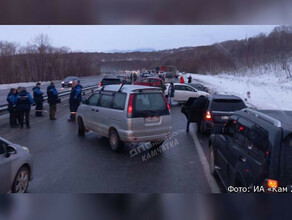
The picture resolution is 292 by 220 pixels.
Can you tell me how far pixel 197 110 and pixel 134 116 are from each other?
12.6 feet

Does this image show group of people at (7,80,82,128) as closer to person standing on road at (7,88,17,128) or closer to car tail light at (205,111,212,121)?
person standing on road at (7,88,17,128)

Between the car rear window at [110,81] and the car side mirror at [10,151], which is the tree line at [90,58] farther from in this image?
the car rear window at [110,81]

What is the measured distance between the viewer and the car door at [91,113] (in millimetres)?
8984

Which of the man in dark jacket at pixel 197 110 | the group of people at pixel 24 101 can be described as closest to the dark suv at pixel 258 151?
the man in dark jacket at pixel 197 110

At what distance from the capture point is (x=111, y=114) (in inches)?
320

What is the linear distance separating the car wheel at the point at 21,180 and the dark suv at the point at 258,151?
3.22 meters

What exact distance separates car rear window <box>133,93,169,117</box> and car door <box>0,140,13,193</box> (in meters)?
3.56

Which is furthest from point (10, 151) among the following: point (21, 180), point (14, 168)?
point (21, 180)

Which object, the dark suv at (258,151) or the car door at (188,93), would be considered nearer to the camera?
the dark suv at (258,151)

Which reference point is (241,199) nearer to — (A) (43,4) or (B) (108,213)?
(B) (108,213)

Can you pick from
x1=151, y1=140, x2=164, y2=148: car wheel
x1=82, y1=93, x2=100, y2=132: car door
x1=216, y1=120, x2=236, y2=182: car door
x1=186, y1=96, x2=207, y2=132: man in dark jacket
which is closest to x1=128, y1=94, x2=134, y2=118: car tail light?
x1=151, y1=140, x2=164, y2=148: car wheel

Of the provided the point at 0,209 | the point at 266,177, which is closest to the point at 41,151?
the point at 266,177

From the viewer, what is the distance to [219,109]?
383 inches

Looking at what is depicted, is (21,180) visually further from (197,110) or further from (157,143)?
(197,110)
